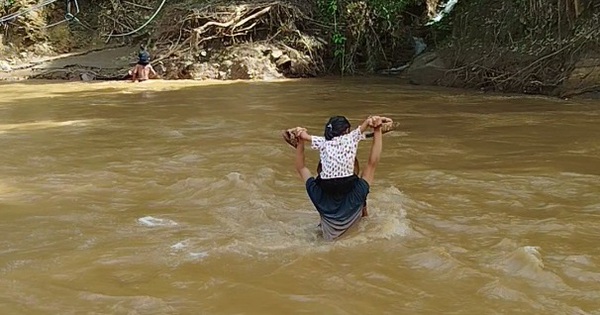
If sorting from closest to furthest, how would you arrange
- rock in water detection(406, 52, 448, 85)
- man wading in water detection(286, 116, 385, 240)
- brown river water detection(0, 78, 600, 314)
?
brown river water detection(0, 78, 600, 314) < man wading in water detection(286, 116, 385, 240) < rock in water detection(406, 52, 448, 85)

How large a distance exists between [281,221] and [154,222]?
A: 0.92 meters

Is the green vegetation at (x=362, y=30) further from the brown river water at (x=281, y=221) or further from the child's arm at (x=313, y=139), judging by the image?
the child's arm at (x=313, y=139)

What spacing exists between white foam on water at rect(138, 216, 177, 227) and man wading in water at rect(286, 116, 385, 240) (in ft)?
3.49

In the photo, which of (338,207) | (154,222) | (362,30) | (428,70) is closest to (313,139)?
(338,207)

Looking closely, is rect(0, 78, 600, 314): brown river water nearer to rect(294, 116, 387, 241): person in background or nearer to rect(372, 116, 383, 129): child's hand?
rect(294, 116, 387, 241): person in background

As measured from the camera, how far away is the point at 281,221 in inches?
201

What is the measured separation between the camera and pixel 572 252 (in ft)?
13.9

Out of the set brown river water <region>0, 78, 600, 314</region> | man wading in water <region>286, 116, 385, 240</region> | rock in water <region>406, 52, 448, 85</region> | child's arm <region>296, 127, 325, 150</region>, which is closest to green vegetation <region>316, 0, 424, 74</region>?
rock in water <region>406, 52, 448, 85</region>

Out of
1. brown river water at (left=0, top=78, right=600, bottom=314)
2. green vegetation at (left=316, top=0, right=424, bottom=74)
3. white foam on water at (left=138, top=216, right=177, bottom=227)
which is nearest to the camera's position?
brown river water at (left=0, top=78, right=600, bottom=314)

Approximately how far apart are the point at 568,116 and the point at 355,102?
370cm

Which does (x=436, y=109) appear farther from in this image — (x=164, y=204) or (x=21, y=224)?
(x=21, y=224)

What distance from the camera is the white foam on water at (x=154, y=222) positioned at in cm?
495

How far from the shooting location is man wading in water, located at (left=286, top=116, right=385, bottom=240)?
4609 mm

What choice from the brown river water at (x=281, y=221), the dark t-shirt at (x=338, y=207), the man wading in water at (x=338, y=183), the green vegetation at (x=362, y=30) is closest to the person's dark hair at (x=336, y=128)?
the man wading in water at (x=338, y=183)
